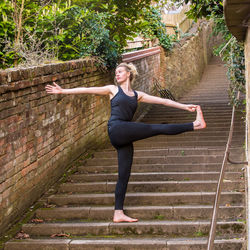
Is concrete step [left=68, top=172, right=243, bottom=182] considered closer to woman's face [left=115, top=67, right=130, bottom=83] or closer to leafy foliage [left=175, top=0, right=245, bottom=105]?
woman's face [left=115, top=67, right=130, bottom=83]

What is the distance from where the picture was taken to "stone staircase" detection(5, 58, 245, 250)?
15.2ft

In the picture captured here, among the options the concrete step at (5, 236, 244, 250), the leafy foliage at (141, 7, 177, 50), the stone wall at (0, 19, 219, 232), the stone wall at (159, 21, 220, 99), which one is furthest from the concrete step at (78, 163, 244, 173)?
the leafy foliage at (141, 7, 177, 50)

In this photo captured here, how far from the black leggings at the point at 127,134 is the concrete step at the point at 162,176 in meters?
1.42

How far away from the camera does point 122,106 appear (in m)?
4.66

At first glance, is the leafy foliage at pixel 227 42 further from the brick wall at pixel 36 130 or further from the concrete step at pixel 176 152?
the brick wall at pixel 36 130

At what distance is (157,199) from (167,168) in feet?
4.02

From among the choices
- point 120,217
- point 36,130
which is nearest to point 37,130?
point 36,130

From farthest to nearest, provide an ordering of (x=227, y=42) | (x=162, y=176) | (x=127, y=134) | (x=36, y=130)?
(x=227, y=42)
(x=162, y=176)
(x=36, y=130)
(x=127, y=134)

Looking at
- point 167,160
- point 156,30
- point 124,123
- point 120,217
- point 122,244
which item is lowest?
point 122,244

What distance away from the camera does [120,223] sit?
4914 mm

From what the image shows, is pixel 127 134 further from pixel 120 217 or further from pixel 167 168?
pixel 167 168

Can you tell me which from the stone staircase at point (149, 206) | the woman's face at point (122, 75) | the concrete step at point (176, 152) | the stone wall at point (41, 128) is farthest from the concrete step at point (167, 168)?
the woman's face at point (122, 75)

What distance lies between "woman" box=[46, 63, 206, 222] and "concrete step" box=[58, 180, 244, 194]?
3.24 ft

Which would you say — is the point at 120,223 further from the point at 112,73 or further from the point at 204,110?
the point at 204,110
